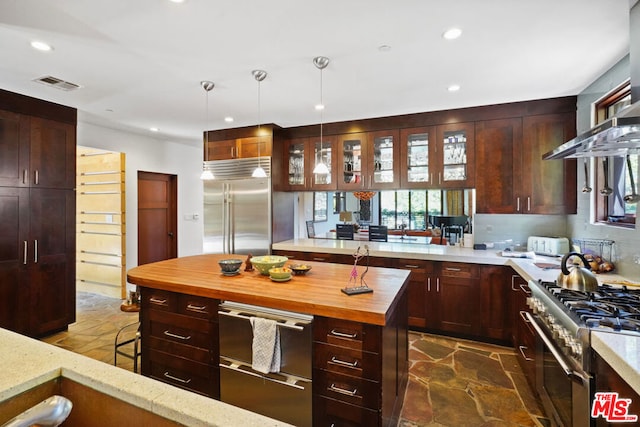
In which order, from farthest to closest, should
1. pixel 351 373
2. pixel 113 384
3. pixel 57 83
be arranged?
pixel 57 83, pixel 351 373, pixel 113 384

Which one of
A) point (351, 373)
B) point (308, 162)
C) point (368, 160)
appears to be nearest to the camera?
point (351, 373)

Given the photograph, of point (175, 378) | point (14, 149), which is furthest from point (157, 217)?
point (175, 378)

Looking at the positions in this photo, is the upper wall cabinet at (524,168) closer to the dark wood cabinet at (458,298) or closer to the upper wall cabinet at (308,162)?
the dark wood cabinet at (458,298)

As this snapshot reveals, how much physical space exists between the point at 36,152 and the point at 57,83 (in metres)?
0.90

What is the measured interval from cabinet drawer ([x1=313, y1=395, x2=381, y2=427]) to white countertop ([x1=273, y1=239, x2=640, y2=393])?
1.09m

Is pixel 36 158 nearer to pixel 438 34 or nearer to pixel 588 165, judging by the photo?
pixel 438 34

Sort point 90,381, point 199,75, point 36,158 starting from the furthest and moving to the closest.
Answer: point 36,158
point 199,75
point 90,381

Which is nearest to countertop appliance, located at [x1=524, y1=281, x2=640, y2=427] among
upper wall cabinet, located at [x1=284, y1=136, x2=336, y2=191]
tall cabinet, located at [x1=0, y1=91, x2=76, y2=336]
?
upper wall cabinet, located at [x1=284, y1=136, x2=336, y2=191]

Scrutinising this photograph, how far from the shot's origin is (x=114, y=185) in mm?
4938

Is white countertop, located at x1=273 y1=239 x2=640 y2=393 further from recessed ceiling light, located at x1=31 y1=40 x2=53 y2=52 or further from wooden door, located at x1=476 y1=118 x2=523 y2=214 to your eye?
recessed ceiling light, located at x1=31 y1=40 x2=53 y2=52

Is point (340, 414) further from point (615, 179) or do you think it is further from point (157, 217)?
point (157, 217)

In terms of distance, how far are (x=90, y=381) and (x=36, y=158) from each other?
11.9 ft

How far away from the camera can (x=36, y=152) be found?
11.1ft

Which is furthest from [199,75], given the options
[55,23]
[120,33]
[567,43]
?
[567,43]
